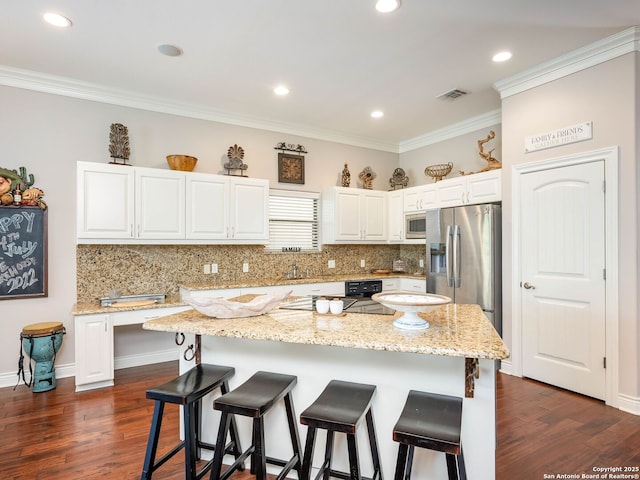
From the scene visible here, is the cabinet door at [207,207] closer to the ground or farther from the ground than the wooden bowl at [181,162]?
closer to the ground

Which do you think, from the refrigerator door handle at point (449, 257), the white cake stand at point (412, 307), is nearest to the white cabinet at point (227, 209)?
the refrigerator door handle at point (449, 257)

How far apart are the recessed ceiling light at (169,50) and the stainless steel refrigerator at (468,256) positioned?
10.5 ft

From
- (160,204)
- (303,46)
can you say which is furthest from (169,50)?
(160,204)

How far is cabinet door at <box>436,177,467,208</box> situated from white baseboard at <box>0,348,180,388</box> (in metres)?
3.75

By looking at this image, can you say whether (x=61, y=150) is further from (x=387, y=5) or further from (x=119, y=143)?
(x=387, y=5)

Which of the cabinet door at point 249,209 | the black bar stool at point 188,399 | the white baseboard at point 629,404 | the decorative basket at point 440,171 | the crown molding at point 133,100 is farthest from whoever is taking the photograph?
the decorative basket at point 440,171

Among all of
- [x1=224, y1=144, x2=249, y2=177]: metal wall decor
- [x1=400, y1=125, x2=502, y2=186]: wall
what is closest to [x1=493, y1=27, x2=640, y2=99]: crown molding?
[x1=400, y1=125, x2=502, y2=186]: wall

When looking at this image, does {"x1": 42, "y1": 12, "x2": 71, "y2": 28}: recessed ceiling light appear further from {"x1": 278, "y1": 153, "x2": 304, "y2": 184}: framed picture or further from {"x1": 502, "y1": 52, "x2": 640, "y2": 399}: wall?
{"x1": 502, "y1": 52, "x2": 640, "y2": 399}: wall

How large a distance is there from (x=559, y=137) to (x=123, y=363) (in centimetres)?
494

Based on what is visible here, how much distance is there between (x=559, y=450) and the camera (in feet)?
7.63

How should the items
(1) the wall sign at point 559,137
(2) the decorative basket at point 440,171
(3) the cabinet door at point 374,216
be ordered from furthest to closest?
(3) the cabinet door at point 374,216 < (2) the decorative basket at point 440,171 < (1) the wall sign at point 559,137

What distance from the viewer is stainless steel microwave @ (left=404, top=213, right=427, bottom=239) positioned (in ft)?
16.1

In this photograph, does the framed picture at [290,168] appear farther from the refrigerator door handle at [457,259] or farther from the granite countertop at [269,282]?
the refrigerator door handle at [457,259]

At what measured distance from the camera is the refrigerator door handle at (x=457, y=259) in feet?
13.4
